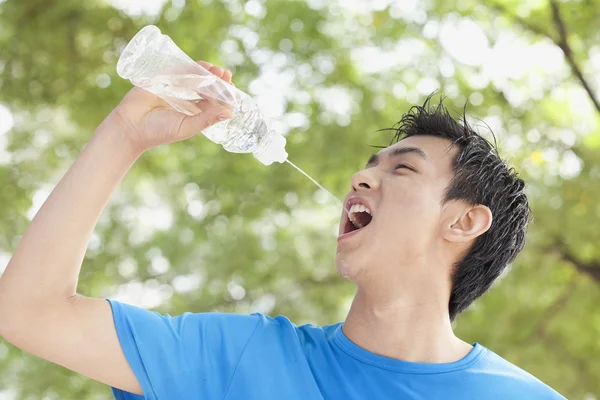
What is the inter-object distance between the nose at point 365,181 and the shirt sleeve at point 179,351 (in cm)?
44

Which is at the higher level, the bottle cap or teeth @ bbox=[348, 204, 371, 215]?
the bottle cap

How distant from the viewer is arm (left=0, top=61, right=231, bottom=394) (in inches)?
56.2

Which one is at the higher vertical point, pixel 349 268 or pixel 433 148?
pixel 433 148

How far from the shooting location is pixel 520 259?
14.3 feet

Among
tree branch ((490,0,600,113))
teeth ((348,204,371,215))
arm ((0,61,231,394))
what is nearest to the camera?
arm ((0,61,231,394))

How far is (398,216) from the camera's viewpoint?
1.78 metres

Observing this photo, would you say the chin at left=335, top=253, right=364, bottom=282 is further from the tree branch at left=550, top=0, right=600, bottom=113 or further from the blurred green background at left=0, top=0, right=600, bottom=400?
the tree branch at left=550, top=0, right=600, bottom=113

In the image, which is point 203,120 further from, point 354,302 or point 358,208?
point 354,302

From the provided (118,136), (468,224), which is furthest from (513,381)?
(118,136)

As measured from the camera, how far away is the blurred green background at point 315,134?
14.3ft

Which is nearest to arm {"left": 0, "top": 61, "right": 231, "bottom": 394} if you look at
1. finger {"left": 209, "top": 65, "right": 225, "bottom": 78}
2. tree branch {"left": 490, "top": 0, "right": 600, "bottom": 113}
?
finger {"left": 209, "top": 65, "right": 225, "bottom": 78}

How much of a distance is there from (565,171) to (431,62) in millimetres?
1034

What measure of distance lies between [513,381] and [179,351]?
0.73 metres

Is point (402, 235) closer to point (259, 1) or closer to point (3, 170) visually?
point (259, 1)
